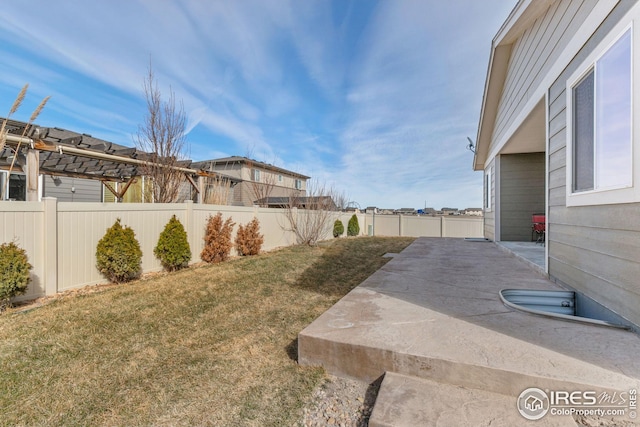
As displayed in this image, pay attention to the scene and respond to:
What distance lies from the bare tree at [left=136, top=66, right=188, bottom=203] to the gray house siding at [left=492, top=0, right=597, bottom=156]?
26.4 feet

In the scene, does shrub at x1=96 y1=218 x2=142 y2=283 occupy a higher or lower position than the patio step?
higher

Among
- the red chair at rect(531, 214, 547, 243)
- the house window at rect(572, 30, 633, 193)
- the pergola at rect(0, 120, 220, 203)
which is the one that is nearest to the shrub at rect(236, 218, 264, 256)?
the pergola at rect(0, 120, 220, 203)

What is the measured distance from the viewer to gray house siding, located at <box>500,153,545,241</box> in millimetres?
7638

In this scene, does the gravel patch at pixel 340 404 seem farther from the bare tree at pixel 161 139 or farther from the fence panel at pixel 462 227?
the fence panel at pixel 462 227

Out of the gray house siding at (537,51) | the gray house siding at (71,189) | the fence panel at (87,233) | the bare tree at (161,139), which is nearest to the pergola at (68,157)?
the bare tree at (161,139)

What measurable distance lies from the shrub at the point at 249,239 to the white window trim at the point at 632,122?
7.33 m

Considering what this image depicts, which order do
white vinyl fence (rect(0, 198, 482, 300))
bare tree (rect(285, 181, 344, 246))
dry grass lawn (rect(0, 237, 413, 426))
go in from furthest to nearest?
bare tree (rect(285, 181, 344, 246)) < white vinyl fence (rect(0, 198, 482, 300)) < dry grass lawn (rect(0, 237, 413, 426))

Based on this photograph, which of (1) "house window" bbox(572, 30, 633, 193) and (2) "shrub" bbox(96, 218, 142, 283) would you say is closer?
(1) "house window" bbox(572, 30, 633, 193)

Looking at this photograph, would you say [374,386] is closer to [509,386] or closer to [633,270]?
[509,386]

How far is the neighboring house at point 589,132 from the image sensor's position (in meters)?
2.15

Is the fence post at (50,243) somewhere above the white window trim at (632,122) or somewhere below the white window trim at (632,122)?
below

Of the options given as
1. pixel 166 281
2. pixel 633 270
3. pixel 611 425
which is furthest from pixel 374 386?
pixel 166 281

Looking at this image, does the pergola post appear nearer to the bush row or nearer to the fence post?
the fence post

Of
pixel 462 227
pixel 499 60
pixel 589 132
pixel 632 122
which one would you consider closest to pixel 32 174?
pixel 632 122
